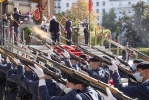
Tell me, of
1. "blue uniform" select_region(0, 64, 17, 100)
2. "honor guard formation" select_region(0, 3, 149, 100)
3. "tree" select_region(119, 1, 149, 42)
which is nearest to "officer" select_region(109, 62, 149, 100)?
"honor guard formation" select_region(0, 3, 149, 100)

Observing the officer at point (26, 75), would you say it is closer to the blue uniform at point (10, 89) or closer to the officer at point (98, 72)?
the blue uniform at point (10, 89)

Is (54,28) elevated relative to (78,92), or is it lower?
elevated

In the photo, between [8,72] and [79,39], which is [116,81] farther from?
[79,39]

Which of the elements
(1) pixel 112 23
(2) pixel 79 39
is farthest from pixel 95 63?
(1) pixel 112 23

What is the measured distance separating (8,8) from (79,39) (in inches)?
223

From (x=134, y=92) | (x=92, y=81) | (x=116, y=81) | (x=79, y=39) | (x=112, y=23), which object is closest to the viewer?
(x=92, y=81)

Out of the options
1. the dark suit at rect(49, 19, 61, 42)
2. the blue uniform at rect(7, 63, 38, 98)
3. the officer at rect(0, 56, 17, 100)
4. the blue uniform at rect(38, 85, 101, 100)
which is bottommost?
the officer at rect(0, 56, 17, 100)

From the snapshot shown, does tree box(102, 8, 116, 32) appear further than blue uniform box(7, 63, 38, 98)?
Yes

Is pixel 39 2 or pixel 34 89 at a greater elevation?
pixel 39 2

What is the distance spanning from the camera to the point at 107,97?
3.54 metres

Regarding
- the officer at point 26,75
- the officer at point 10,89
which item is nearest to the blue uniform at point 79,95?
the officer at point 26,75

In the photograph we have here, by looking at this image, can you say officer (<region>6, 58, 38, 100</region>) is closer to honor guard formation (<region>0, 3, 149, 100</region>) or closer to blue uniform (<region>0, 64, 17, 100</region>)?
honor guard formation (<region>0, 3, 149, 100</region>)

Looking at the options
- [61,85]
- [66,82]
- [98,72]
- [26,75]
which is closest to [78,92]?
[66,82]

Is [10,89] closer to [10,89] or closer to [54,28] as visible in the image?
[10,89]
